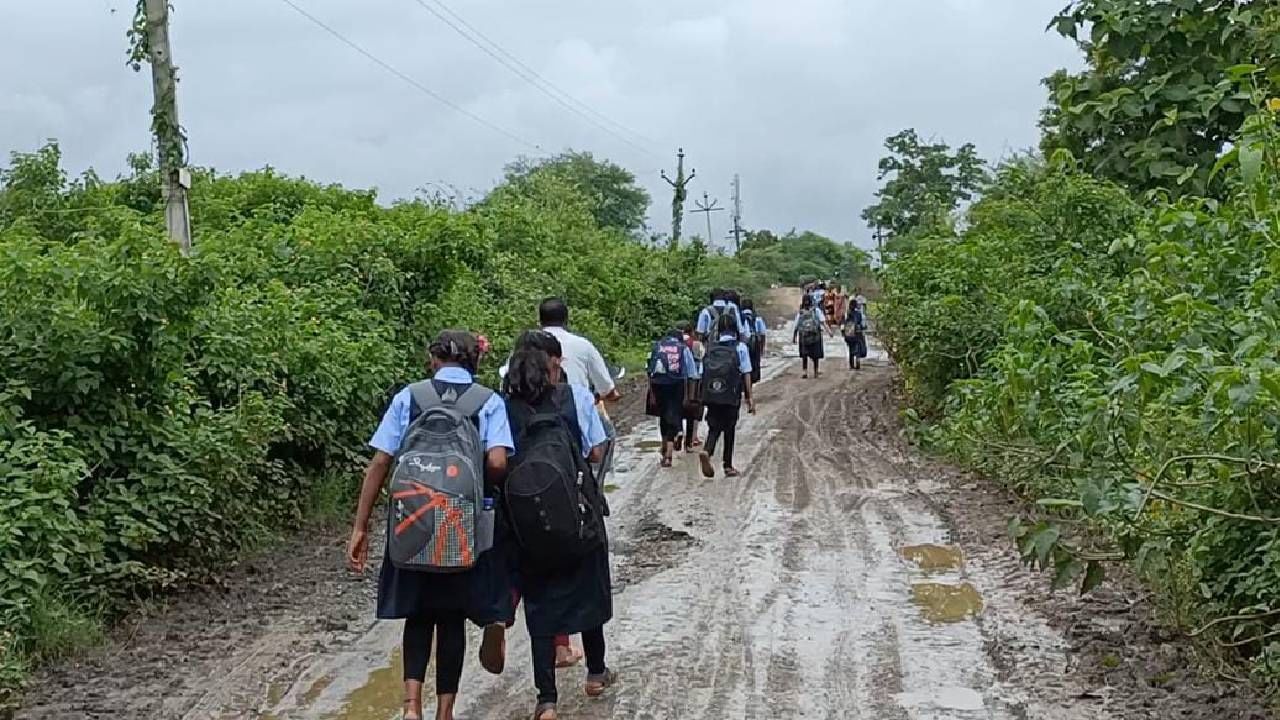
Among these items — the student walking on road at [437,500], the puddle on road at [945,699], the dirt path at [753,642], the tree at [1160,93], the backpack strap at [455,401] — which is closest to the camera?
the student walking on road at [437,500]

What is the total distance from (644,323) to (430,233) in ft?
60.4

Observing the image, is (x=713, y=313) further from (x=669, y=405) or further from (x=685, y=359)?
(x=669, y=405)

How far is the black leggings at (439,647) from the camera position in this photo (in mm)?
5648

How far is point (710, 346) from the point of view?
43.3 feet

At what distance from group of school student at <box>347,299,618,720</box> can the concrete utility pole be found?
571cm

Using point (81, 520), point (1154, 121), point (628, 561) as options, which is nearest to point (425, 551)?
point (81, 520)

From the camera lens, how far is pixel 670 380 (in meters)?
14.1

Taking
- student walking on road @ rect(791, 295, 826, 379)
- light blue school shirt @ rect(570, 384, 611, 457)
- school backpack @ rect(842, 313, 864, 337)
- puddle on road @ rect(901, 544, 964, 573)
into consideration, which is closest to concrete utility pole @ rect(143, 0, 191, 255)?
light blue school shirt @ rect(570, 384, 611, 457)

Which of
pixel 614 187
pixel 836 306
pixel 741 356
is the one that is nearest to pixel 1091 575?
pixel 741 356

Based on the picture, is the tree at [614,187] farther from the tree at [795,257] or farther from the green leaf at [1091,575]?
the green leaf at [1091,575]

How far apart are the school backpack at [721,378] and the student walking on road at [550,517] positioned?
661 cm

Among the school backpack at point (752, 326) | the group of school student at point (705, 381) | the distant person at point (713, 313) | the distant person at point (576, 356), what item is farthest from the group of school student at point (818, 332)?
the distant person at point (576, 356)

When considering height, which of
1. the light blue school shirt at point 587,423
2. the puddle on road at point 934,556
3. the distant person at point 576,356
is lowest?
the puddle on road at point 934,556

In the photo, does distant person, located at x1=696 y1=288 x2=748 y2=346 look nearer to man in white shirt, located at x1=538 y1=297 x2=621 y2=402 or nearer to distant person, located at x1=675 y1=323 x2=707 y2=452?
distant person, located at x1=675 y1=323 x2=707 y2=452
